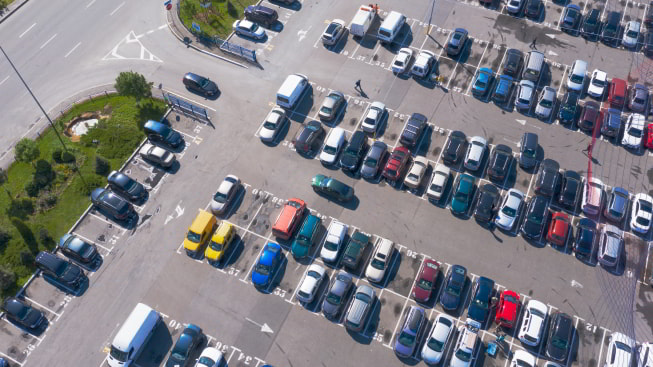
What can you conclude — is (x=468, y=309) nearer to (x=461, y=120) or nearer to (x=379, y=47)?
(x=461, y=120)

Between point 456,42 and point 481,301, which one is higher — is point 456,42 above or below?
above

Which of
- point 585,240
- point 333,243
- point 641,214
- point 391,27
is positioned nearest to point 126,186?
point 333,243

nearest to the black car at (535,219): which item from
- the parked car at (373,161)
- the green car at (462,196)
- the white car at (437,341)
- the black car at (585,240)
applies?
Answer: the black car at (585,240)

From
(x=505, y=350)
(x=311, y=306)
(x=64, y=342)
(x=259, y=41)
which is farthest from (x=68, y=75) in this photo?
(x=505, y=350)

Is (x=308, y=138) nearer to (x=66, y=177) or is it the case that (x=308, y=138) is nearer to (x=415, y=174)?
(x=415, y=174)

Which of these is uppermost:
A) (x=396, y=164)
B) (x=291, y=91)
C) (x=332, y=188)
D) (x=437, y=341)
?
(x=291, y=91)

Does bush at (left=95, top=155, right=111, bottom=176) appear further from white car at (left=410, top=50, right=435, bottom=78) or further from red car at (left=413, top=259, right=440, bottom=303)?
white car at (left=410, top=50, right=435, bottom=78)

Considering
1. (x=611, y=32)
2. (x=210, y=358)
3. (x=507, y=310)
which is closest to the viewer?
(x=210, y=358)
